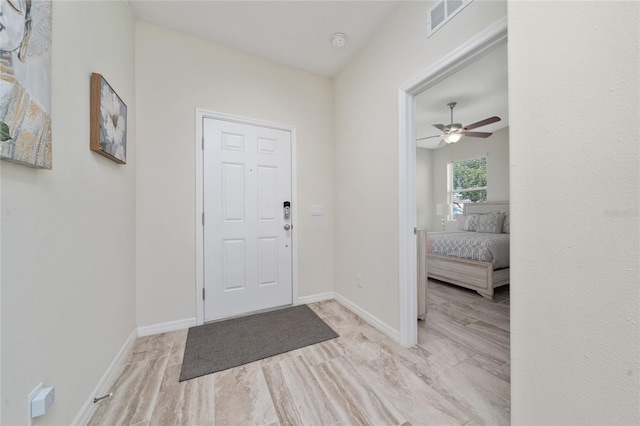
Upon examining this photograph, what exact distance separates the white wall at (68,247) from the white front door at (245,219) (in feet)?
2.24

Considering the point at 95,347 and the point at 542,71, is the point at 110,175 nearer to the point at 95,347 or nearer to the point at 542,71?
the point at 95,347

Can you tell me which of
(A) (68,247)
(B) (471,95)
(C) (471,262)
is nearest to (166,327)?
(A) (68,247)

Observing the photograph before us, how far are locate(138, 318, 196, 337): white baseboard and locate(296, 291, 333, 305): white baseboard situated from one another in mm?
1076

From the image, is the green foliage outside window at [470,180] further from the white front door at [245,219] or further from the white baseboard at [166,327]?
the white baseboard at [166,327]

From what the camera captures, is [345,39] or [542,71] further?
[345,39]

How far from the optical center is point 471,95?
3.38m

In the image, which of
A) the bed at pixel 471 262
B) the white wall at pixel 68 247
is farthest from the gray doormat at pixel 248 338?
the bed at pixel 471 262

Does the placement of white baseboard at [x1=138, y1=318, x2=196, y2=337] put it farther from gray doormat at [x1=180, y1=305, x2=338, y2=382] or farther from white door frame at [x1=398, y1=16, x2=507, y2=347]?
white door frame at [x1=398, y1=16, x2=507, y2=347]

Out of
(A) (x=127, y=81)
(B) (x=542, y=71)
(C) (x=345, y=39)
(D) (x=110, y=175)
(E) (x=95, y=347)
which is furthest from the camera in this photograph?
(C) (x=345, y=39)

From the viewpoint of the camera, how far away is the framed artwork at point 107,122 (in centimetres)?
130

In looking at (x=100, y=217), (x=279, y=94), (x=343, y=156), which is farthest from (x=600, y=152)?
(x=279, y=94)

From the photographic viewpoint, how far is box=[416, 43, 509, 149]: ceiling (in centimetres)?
271

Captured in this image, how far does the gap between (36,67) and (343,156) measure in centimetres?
224

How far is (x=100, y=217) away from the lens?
4.52 ft
